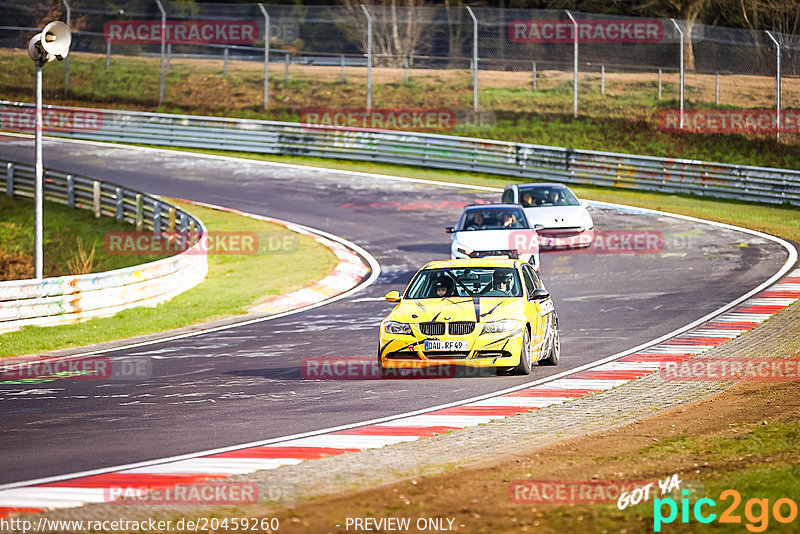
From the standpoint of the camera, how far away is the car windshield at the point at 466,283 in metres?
13.6

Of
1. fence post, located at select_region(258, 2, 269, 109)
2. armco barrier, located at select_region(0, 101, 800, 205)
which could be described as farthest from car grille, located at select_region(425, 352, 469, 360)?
fence post, located at select_region(258, 2, 269, 109)

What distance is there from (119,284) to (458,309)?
8.78 metres

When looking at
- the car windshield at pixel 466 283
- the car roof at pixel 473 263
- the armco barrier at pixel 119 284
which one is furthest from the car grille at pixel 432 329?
the armco barrier at pixel 119 284

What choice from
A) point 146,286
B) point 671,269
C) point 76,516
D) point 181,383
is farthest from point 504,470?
point 671,269

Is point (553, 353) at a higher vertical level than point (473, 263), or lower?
lower

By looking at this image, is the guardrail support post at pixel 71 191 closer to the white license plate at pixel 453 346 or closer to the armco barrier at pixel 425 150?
the armco barrier at pixel 425 150

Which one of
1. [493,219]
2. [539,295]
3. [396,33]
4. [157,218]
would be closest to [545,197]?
[493,219]

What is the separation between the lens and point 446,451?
9.04 m

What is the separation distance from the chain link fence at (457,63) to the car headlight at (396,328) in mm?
26031

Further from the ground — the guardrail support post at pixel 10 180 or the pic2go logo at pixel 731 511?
the guardrail support post at pixel 10 180
